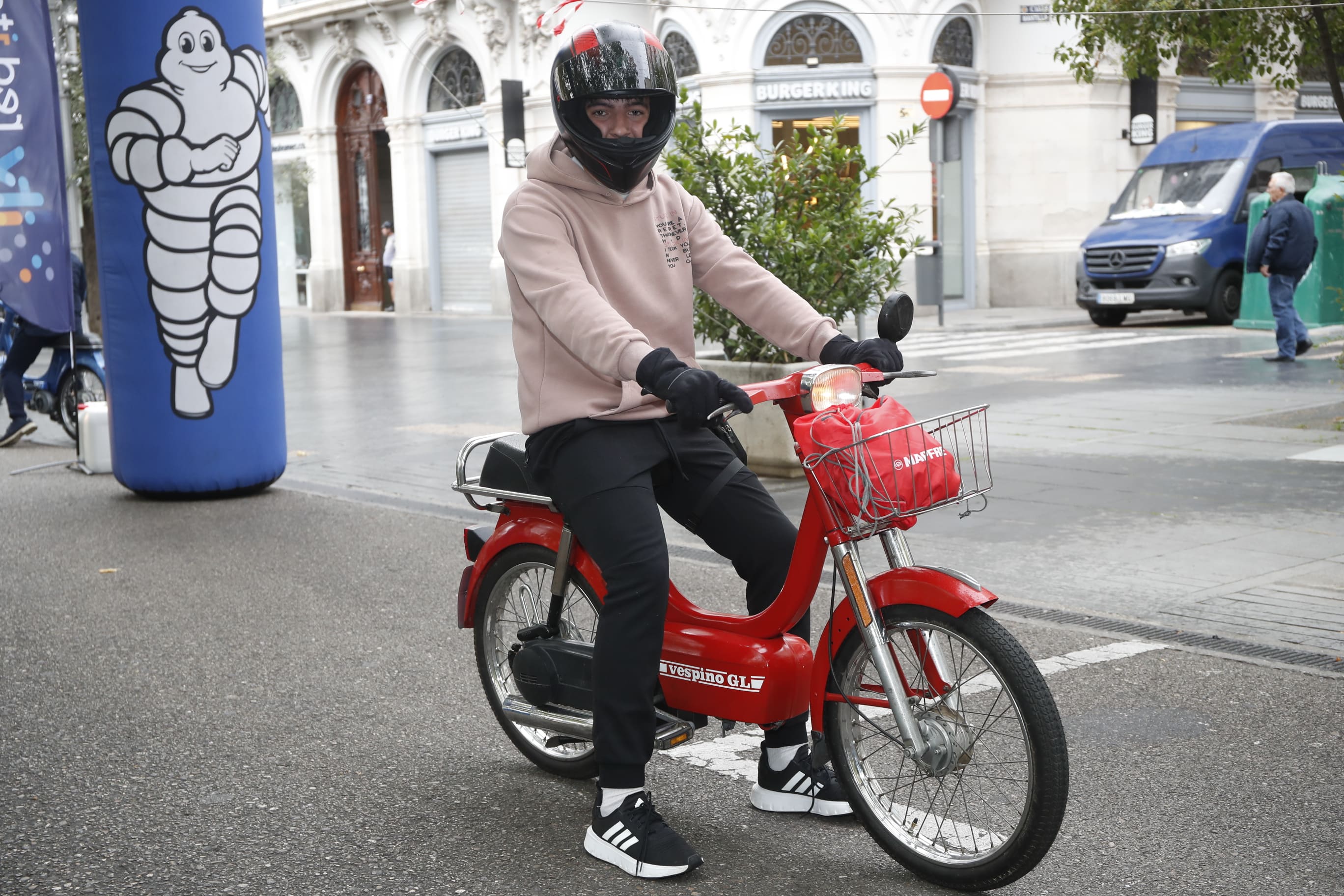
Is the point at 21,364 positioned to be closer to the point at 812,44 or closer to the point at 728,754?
the point at 728,754

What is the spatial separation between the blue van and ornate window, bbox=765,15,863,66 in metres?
5.93

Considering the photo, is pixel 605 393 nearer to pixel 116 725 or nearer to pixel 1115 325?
pixel 116 725

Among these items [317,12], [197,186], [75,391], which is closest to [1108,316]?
[75,391]

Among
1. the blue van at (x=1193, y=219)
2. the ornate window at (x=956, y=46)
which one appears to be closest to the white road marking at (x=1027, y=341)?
the blue van at (x=1193, y=219)

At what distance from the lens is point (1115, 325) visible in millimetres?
20953

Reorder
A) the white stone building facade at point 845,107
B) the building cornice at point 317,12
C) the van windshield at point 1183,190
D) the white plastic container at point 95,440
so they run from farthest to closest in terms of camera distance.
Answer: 1. the building cornice at point 317,12
2. the white stone building facade at point 845,107
3. the van windshield at point 1183,190
4. the white plastic container at point 95,440

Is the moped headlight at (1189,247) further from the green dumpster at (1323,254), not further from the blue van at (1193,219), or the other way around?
the green dumpster at (1323,254)

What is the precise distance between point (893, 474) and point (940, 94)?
20.6m

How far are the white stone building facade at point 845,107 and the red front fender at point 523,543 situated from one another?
1855 cm

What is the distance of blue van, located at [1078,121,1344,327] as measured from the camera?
64.3 ft

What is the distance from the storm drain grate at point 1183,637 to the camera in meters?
5.04

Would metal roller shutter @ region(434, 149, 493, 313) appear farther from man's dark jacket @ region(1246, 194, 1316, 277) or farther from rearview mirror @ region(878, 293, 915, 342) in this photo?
rearview mirror @ region(878, 293, 915, 342)

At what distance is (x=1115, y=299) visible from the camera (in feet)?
66.0

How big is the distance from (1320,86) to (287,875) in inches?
1292
